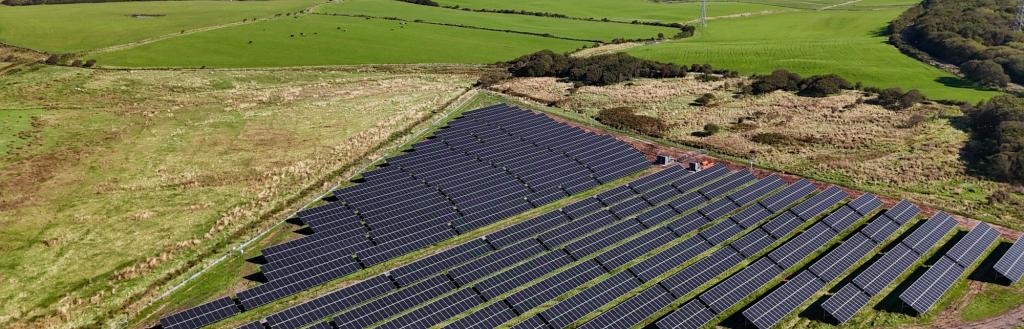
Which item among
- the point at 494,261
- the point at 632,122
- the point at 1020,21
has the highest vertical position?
the point at 1020,21

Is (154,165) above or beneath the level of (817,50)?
beneath

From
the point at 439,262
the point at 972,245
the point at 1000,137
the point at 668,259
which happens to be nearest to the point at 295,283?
the point at 439,262

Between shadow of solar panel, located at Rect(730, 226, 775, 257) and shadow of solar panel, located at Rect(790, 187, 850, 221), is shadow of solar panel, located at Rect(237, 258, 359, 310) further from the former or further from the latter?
shadow of solar panel, located at Rect(790, 187, 850, 221)

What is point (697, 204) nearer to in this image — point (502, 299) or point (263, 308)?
point (502, 299)

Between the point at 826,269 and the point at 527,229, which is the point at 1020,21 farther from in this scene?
the point at 527,229

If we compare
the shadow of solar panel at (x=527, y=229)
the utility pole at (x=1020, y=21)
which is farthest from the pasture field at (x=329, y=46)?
the utility pole at (x=1020, y=21)
